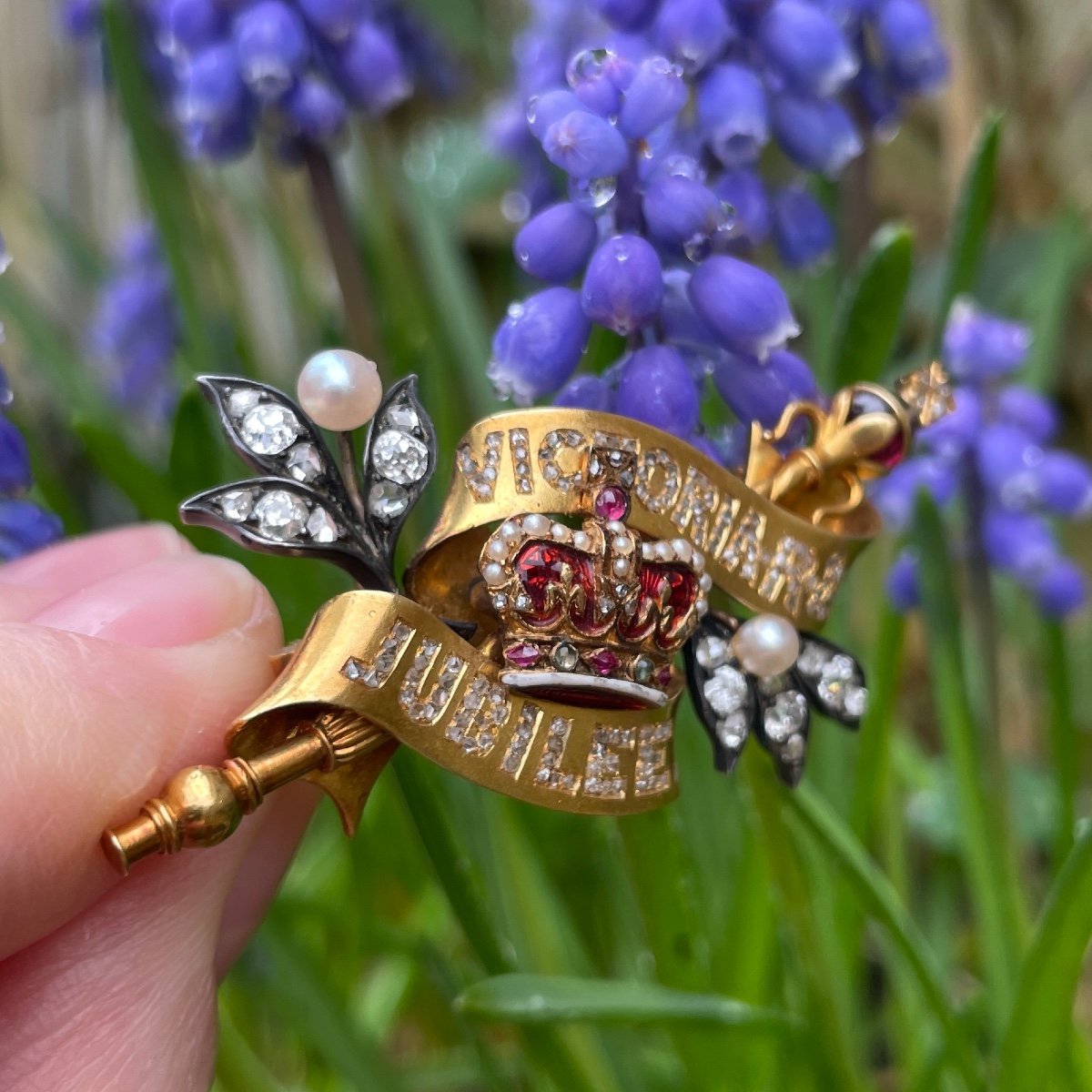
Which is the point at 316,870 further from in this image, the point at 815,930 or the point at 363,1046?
the point at 815,930

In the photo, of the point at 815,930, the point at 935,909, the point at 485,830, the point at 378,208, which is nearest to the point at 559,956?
the point at 485,830

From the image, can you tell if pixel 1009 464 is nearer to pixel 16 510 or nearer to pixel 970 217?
pixel 970 217

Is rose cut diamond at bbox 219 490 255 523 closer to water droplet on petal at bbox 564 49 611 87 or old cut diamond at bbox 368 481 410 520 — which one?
old cut diamond at bbox 368 481 410 520

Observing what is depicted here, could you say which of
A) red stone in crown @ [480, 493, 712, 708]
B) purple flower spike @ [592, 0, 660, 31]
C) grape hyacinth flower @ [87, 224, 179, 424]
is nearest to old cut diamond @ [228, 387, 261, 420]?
red stone in crown @ [480, 493, 712, 708]

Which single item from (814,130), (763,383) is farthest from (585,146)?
(814,130)

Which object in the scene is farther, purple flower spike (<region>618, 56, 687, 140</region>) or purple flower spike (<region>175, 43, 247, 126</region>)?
purple flower spike (<region>175, 43, 247, 126</region>)

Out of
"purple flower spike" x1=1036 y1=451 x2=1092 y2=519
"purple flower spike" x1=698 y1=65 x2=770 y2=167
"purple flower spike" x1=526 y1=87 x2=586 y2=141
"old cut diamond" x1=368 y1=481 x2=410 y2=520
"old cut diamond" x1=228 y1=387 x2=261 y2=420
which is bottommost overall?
"purple flower spike" x1=1036 y1=451 x2=1092 y2=519

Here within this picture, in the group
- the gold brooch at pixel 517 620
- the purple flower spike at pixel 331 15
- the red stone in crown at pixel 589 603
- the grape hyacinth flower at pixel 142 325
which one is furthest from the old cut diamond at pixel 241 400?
the grape hyacinth flower at pixel 142 325

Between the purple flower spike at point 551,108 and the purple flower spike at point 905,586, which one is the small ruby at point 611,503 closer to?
the purple flower spike at point 551,108
